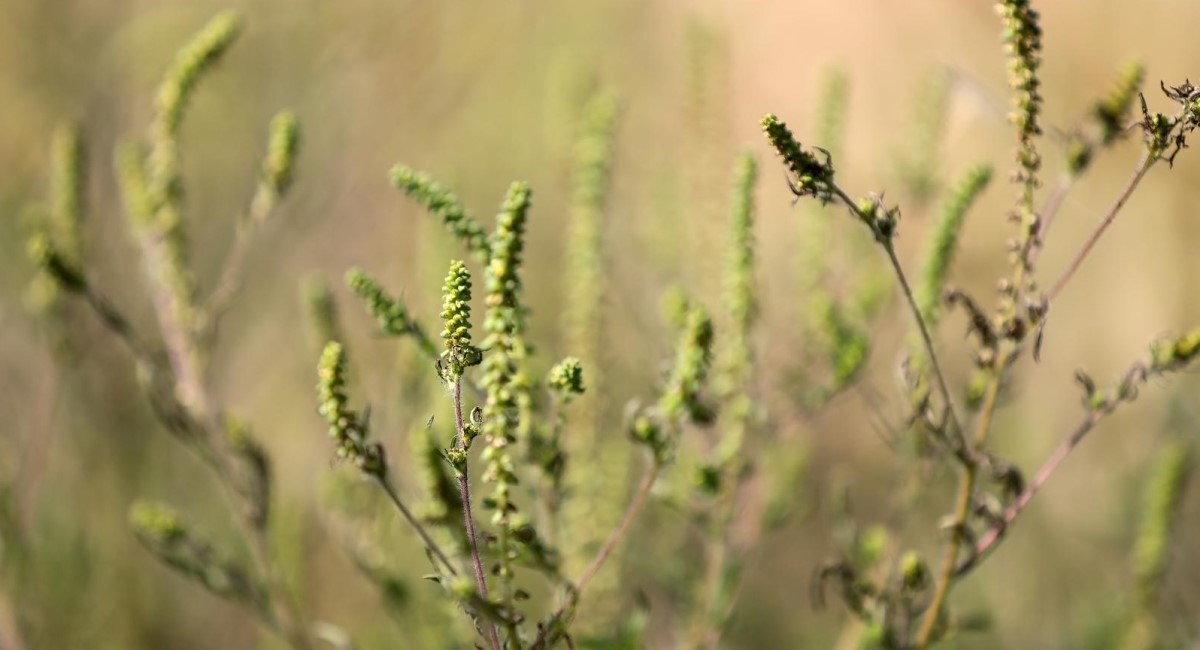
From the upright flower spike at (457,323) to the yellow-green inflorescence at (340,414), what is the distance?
0.24ft

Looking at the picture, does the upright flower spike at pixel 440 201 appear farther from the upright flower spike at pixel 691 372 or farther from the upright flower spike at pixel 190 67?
the upright flower spike at pixel 190 67

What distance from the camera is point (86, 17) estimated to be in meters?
2.12

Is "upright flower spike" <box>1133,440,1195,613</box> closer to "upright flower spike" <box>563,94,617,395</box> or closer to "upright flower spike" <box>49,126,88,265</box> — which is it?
"upright flower spike" <box>563,94,617,395</box>

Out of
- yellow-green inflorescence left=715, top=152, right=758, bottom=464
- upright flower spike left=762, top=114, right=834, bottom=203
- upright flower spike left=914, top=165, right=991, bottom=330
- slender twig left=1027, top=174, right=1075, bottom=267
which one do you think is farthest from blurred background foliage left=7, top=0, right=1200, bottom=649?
upright flower spike left=762, top=114, right=834, bottom=203

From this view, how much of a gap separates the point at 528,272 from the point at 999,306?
197 cm

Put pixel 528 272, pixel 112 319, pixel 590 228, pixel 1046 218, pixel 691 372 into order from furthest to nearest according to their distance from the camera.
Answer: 1. pixel 528 272
2. pixel 590 228
3. pixel 112 319
4. pixel 1046 218
5. pixel 691 372

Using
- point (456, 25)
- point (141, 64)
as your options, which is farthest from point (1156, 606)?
point (456, 25)

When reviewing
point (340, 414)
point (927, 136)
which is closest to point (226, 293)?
point (340, 414)

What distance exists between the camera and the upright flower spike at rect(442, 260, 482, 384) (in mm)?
611

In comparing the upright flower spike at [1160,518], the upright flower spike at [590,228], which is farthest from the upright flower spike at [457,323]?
the upright flower spike at [1160,518]

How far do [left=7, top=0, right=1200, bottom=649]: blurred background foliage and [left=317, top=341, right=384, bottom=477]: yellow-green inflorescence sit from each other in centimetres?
48

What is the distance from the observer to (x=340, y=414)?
686 millimetres

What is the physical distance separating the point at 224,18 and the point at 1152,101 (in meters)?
1.64

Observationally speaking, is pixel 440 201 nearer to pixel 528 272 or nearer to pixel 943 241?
pixel 943 241
